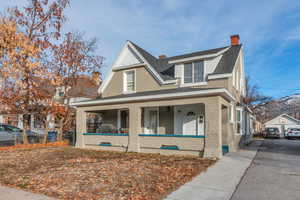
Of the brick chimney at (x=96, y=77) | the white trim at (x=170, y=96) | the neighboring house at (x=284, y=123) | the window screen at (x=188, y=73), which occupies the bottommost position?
the neighboring house at (x=284, y=123)

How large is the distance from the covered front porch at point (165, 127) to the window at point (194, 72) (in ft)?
5.64

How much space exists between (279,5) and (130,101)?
424 inches

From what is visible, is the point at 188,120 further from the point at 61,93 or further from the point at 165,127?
the point at 61,93

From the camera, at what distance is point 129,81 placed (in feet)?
50.9

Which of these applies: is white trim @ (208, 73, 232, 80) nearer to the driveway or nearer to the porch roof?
the porch roof

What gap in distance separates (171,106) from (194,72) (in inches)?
105

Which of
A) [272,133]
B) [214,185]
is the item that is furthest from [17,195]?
[272,133]

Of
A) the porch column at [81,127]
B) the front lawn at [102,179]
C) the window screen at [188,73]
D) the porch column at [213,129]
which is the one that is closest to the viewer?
the front lawn at [102,179]

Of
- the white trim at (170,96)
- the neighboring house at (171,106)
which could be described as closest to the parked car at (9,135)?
the neighboring house at (171,106)

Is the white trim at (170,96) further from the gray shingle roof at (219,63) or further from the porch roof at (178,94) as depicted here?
the gray shingle roof at (219,63)

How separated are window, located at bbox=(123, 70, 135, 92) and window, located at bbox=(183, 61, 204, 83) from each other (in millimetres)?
3974

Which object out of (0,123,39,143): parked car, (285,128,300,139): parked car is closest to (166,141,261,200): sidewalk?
(0,123,39,143): parked car

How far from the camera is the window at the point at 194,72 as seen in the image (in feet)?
43.4

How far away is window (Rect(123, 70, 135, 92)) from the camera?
15328 millimetres
